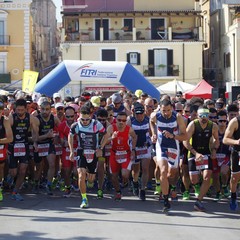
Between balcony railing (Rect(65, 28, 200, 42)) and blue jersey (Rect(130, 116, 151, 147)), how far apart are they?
120ft

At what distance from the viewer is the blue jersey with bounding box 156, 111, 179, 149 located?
11938 mm

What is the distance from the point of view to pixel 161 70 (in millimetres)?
49531

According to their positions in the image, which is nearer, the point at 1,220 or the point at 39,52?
the point at 1,220

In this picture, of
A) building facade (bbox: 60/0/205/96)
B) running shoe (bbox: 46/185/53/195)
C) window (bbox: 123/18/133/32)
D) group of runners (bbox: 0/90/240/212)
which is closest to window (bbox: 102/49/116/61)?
building facade (bbox: 60/0/205/96)

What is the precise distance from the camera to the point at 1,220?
35.9 ft

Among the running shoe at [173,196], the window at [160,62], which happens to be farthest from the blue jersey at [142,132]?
the window at [160,62]

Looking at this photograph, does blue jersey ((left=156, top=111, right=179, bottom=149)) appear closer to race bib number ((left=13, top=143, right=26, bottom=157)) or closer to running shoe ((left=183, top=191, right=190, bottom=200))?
running shoe ((left=183, top=191, right=190, bottom=200))

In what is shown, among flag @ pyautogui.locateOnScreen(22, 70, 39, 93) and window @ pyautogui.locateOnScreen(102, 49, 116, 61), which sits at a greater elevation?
window @ pyautogui.locateOnScreen(102, 49, 116, 61)

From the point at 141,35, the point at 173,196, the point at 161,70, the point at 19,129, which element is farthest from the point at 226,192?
the point at 141,35

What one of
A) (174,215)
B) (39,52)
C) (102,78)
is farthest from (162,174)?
(39,52)

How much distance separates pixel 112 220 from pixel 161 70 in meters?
39.1

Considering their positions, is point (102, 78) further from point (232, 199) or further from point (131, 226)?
point (131, 226)

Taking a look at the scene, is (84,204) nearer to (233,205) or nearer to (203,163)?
(203,163)

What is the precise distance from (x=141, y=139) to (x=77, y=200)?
1.77 m
